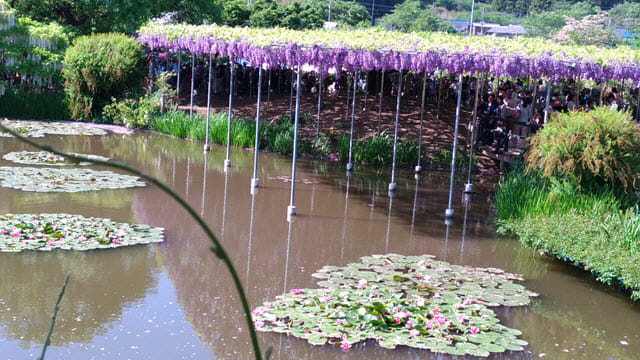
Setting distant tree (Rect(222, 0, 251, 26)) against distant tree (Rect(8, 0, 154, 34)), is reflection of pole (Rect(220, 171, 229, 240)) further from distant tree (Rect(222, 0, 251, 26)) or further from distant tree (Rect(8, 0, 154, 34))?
distant tree (Rect(222, 0, 251, 26))

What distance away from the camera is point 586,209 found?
10297 mm

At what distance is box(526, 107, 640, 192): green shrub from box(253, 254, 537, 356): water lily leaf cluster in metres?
2.18

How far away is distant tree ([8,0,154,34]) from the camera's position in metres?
23.3

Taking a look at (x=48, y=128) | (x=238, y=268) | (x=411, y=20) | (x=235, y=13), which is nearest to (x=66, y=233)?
(x=238, y=268)

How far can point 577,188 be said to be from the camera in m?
10.5

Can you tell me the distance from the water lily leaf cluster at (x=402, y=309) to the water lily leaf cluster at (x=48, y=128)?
39.2 ft

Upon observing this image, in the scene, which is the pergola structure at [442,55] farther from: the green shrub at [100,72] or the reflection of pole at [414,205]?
the green shrub at [100,72]

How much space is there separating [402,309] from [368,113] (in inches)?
584

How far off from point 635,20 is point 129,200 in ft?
213

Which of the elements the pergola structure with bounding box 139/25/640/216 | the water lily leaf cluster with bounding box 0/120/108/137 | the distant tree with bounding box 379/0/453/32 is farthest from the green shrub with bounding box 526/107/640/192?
the distant tree with bounding box 379/0/453/32

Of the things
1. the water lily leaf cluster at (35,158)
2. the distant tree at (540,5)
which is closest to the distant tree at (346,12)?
the distant tree at (540,5)

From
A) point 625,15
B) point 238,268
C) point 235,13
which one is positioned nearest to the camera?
point 238,268

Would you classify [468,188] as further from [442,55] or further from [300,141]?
[300,141]

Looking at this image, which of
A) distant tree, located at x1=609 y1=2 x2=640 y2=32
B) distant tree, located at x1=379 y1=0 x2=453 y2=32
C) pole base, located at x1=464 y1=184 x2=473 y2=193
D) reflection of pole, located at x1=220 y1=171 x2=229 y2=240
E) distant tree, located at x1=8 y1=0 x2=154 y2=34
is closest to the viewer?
reflection of pole, located at x1=220 y1=171 x2=229 y2=240
